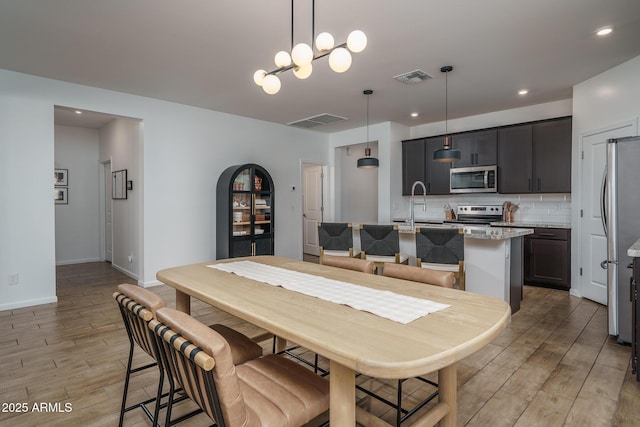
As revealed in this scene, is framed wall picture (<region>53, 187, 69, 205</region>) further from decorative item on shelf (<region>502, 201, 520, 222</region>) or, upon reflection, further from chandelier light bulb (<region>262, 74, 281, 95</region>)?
decorative item on shelf (<region>502, 201, 520, 222</region>)

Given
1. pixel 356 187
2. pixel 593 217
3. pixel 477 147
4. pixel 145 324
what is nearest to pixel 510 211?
pixel 477 147

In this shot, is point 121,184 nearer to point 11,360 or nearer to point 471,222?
point 11,360

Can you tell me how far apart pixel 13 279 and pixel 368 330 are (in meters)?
4.52

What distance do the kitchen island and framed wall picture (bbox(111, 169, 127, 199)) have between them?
4456mm

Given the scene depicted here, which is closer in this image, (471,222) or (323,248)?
(323,248)

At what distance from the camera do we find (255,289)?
5.79 ft

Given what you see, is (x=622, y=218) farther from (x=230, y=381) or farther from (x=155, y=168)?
(x=155, y=168)

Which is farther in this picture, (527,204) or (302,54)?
(527,204)

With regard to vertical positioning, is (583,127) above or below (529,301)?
above

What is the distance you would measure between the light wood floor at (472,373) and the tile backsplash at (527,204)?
1.75 meters

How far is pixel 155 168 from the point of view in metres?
4.82

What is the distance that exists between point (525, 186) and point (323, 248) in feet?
10.8

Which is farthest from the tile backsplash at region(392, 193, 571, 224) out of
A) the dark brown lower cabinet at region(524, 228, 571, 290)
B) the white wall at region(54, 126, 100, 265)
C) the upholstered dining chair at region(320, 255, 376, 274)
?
the white wall at region(54, 126, 100, 265)

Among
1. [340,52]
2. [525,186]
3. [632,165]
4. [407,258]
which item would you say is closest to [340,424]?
[340,52]
